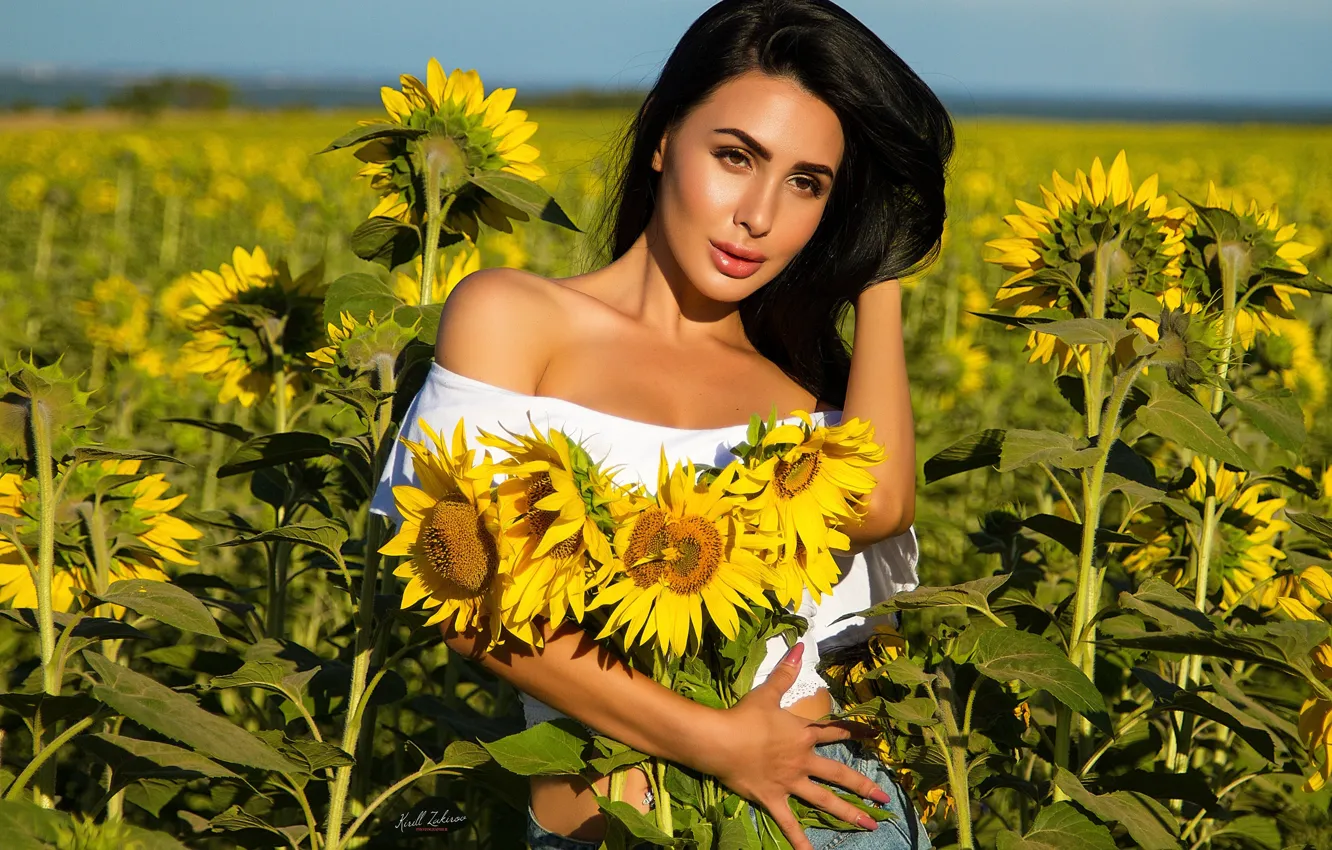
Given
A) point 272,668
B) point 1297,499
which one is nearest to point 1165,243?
point 272,668

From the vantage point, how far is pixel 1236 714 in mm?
1411

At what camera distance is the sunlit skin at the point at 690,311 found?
1.66 m

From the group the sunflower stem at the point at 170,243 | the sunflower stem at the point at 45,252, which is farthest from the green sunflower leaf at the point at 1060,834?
the sunflower stem at the point at 170,243

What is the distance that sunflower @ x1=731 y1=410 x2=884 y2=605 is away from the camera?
1.23 m

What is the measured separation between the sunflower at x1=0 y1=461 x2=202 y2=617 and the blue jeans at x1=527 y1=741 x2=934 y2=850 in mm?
610

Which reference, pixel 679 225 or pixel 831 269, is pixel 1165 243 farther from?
pixel 679 225

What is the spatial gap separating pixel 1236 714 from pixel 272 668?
42.3 inches

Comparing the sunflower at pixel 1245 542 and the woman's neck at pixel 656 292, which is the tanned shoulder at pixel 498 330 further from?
the sunflower at pixel 1245 542

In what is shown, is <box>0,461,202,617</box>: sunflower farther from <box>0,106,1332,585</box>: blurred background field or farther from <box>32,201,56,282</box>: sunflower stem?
<box>32,201,56,282</box>: sunflower stem

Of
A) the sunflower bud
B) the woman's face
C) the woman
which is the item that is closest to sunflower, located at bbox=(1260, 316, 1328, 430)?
the sunflower bud

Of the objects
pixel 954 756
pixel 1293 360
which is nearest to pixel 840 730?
pixel 954 756

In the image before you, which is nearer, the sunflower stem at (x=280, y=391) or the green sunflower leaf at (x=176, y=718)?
the green sunflower leaf at (x=176, y=718)

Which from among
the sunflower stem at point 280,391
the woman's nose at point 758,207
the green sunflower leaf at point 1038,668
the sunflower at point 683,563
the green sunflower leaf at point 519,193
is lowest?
the sunflower stem at point 280,391

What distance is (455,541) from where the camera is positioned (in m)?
1.30
